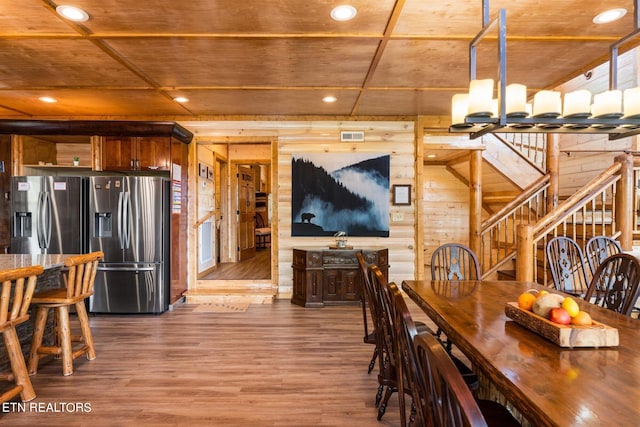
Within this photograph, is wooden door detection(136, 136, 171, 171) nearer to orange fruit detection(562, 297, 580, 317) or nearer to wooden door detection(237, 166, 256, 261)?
wooden door detection(237, 166, 256, 261)

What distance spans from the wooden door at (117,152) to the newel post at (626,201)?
240 inches

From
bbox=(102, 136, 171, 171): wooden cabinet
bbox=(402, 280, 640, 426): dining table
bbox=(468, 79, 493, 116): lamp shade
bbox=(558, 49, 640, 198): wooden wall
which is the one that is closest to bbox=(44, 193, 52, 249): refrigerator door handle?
bbox=(102, 136, 171, 171): wooden cabinet

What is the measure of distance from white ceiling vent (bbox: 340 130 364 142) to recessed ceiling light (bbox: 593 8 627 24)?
9.94 feet

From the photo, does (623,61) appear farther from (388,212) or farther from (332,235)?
(332,235)

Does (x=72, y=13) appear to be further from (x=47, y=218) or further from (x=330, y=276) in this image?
(x=330, y=276)

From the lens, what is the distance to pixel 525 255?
3838mm

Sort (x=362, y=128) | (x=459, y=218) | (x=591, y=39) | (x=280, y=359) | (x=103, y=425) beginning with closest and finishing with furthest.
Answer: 1. (x=103, y=425)
2. (x=591, y=39)
3. (x=280, y=359)
4. (x=362, y=128)
5. (x=459, y=218)

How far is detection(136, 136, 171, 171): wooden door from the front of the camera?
4688 mm

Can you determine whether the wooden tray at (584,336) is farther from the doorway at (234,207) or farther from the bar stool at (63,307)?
the doorway at (234,207)

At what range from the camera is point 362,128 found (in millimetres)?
5281

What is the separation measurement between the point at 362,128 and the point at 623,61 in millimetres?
3777

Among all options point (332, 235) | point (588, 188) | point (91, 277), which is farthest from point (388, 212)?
point (91, 277)

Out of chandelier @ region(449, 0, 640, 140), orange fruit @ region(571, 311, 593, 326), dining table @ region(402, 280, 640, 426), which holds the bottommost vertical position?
dining table @ region(402, 280, 640, 426)

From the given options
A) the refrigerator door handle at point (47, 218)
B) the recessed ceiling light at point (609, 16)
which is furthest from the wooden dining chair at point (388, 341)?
the refrigerator door handle at point (47, 218)
